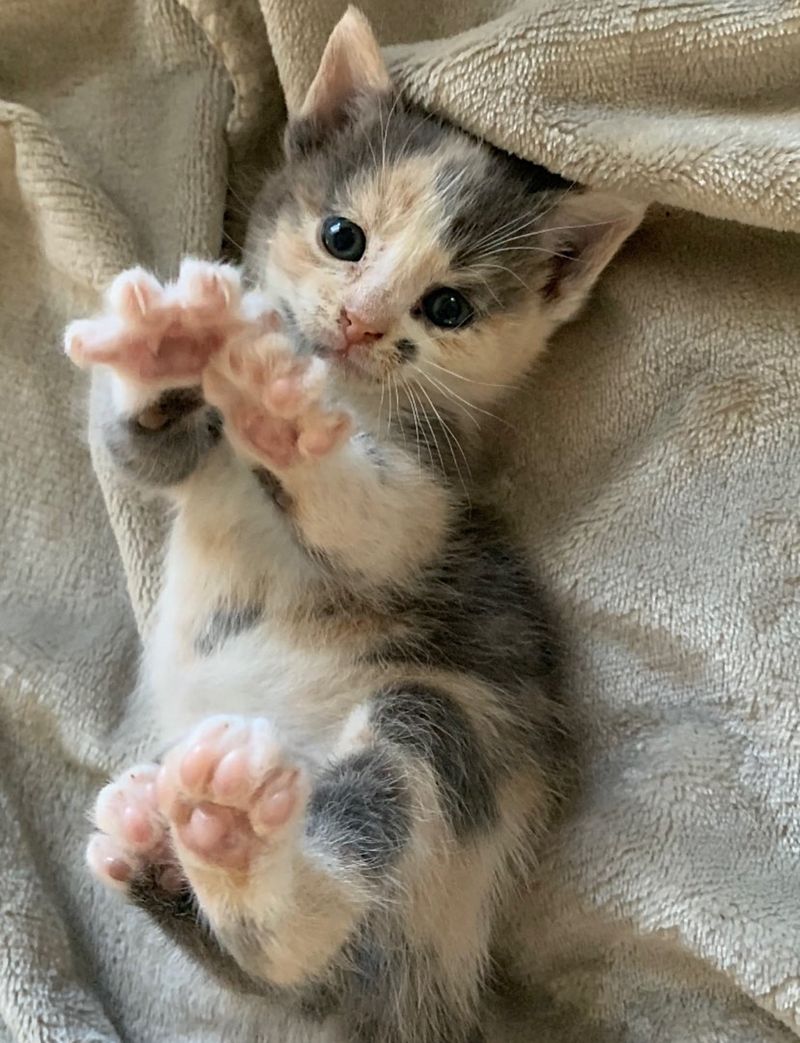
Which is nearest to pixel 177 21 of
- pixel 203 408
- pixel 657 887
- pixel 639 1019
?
pixel 203 408

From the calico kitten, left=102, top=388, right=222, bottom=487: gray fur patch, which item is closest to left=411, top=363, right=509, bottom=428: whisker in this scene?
the calico kitten

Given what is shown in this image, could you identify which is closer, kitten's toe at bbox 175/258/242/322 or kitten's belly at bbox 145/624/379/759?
kitten's toe at bbox 175/258/242/322

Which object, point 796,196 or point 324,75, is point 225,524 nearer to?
point 324,75

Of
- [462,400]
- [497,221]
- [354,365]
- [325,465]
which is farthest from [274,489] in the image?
[497,221]

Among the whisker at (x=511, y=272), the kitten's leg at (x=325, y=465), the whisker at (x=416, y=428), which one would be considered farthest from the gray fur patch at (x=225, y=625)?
the whisker at (x=511, y=272)

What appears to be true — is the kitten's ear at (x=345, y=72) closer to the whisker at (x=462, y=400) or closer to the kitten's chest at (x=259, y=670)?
the whisker at (x=462, y=400)

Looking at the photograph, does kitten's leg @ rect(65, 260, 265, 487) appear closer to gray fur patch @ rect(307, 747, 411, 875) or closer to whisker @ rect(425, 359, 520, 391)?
whisker @ rect(425, 359, 520, 391)

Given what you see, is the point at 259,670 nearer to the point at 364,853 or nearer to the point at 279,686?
the point at 279,686
